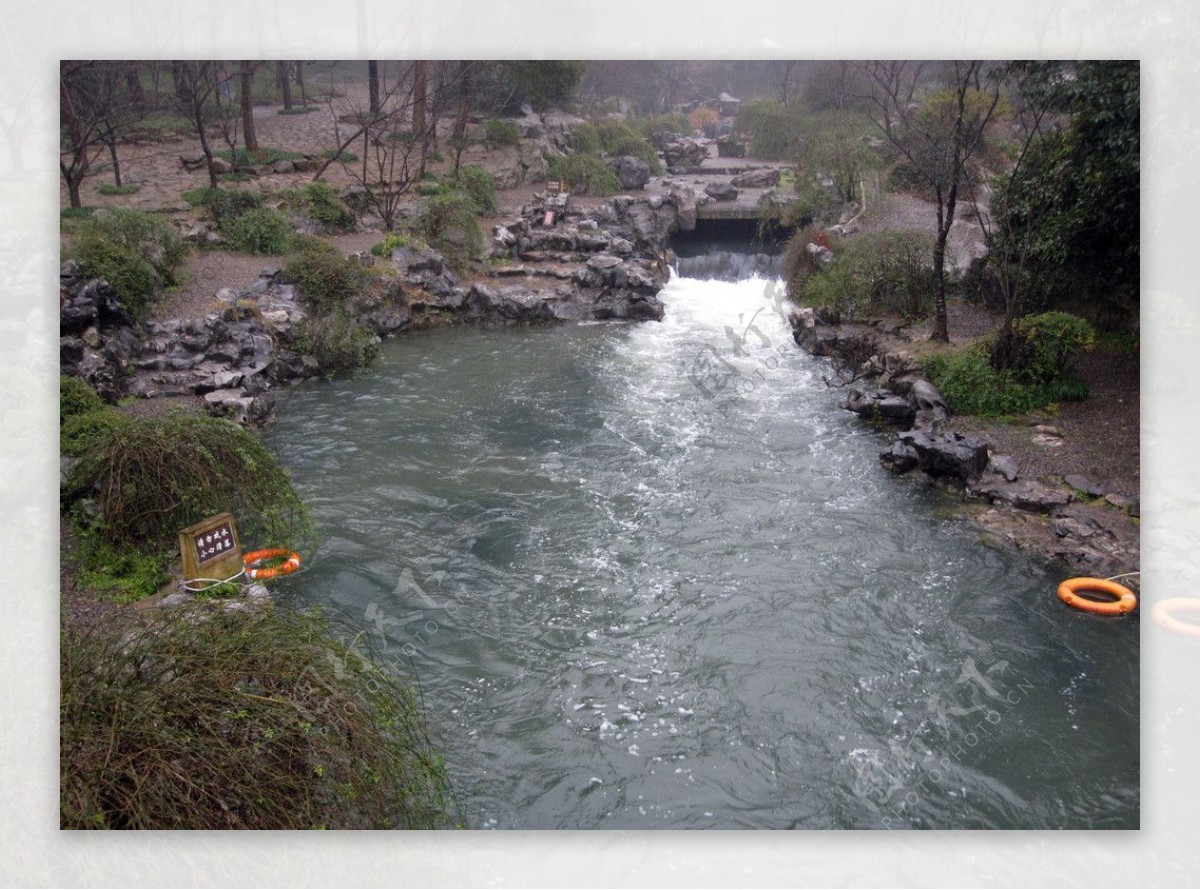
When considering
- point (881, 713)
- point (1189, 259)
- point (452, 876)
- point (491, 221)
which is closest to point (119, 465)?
point (452, 876)

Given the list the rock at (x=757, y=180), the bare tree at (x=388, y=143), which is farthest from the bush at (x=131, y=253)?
the rock at (x=757, y=180)

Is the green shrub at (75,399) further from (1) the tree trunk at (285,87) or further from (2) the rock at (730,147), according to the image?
(2) the rock at (730,147)

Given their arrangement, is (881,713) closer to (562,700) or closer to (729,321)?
(562,700)

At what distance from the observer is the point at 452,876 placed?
12.0 feet

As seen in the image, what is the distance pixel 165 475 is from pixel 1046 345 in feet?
25.8

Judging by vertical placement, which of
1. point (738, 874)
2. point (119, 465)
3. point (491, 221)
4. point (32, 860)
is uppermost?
point (491, 221)

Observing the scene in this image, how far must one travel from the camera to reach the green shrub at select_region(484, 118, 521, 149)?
19266 millimetres

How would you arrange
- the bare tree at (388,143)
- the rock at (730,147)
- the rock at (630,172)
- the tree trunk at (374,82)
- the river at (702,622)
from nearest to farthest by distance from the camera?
the river at (702,622)
the bare tree at (388,143)
the tree trunk at (374,82)
the rock at (630,172)
the rock at (730,147)

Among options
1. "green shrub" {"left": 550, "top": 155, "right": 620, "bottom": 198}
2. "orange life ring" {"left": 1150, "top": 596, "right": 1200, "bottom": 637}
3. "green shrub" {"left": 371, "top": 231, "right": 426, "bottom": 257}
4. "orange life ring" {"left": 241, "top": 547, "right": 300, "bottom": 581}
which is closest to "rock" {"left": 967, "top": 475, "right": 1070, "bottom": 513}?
"orange life ring" {"left": 1150, "top": 596, "right": 1200, "bottom": 637}

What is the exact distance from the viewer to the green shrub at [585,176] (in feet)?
62.7

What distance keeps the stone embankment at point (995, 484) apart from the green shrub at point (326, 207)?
902 cm

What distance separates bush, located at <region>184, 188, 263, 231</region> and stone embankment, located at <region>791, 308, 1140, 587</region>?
31.6 ft

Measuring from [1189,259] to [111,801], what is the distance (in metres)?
6.08

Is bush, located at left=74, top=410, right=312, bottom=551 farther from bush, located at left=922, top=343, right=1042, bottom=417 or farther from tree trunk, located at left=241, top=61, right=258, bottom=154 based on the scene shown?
tree trunk, located at left=241, top=61, right=258, bottom=154
